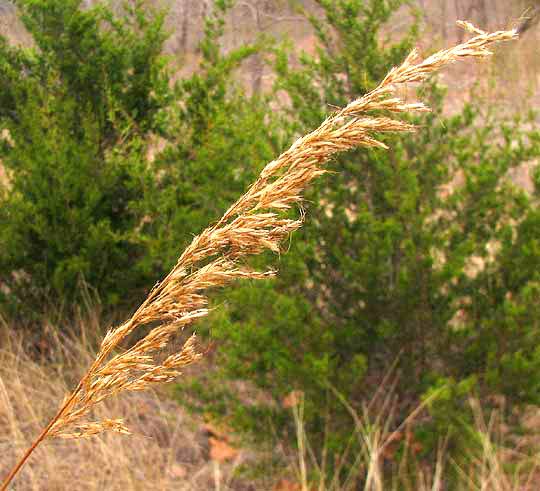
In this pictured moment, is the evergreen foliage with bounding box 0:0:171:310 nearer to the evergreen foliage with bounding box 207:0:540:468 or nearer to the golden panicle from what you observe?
the evergreen foliage with bounding box 207:0:540:468

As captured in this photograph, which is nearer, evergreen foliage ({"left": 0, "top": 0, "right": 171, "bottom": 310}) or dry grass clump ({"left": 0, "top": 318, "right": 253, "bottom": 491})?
dry grass clump ({"left": 0, "top": 318, "right": 253, "bottom": 491})

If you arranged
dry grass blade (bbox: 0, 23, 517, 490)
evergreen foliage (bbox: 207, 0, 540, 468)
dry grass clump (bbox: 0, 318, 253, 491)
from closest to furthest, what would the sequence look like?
dry grass blade (bbox: 0, 23, 517, 490) < dry grass clump (bbox: 0, 318, 253, 491) < evergreen foliage (bbox: 207, 0, 540, 468)

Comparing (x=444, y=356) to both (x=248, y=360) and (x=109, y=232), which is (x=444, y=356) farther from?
(x=109, y=232)

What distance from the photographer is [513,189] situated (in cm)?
292

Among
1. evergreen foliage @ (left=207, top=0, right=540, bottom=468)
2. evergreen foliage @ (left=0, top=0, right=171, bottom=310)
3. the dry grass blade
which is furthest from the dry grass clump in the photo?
the dry grass blade

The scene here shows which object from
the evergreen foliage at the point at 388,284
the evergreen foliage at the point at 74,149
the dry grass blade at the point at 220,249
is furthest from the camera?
the evergreen foliage at the point at 74,149

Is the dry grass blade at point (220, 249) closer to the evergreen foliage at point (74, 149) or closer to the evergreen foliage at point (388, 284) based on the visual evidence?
the evergreen foliage at point (388, 284)

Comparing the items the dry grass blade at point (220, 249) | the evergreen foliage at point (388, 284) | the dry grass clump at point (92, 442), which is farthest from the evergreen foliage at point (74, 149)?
the dry grass blade at point (220, 249)

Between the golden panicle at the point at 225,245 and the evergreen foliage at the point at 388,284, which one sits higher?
the golden panicle at the point at 225,245

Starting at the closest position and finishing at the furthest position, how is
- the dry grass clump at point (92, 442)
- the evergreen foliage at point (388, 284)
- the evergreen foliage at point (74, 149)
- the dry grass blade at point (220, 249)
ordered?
the dry grass blade at point (220, 249), the dry grass clump at point (92, 442), the evergreen foliage at point (388, 284), the evergreen foliage at point (74, 149)

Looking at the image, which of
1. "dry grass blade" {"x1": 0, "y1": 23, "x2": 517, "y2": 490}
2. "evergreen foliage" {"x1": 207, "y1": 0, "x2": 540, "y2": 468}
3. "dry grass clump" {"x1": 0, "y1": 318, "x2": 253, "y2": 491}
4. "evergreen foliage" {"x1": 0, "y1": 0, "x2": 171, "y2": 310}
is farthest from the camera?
"evergreen foliage" {"x1": 0, "y1": 0, "x2": 171, "y2": 310}

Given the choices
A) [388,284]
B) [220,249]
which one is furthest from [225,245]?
[388,284]

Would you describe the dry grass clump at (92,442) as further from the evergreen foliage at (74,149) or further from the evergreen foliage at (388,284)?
the evergreen foliage at (388,284)

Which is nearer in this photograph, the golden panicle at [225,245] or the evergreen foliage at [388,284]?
the golden panicle at [225,245]
